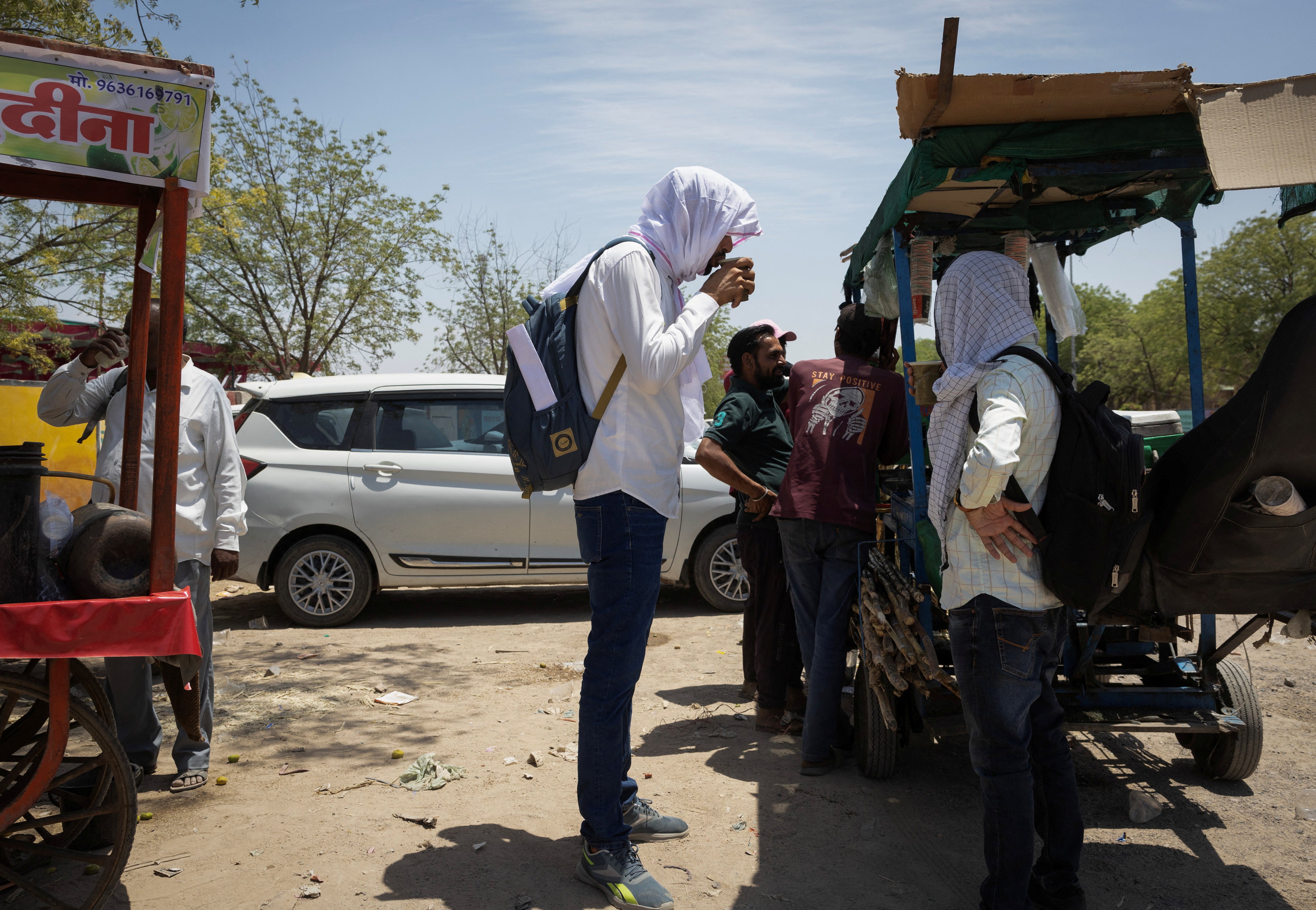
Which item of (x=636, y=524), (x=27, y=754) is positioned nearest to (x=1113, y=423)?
(x=636, y=524)

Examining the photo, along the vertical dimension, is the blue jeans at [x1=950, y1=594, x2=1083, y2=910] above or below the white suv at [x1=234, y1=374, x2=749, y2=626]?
below

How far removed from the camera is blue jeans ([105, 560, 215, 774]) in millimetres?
3889

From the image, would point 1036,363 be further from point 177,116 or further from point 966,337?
point 177,116

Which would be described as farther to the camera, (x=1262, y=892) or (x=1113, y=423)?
(x=1262, y=892)

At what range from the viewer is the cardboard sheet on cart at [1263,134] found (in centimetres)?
279

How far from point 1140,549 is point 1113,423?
1.17 feet

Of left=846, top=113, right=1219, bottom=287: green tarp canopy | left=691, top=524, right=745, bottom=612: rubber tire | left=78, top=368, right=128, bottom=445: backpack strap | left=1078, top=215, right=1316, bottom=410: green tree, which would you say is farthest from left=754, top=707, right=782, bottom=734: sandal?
left=1078, top=215, right=1316, bottom=410: green tree

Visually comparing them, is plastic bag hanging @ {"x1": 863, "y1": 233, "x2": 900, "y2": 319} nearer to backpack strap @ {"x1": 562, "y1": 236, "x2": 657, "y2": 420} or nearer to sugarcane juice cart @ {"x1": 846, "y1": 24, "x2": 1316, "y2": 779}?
sugarcane juice cart @ {"x1": 846, "y1": 24, "x2": 1316, "y2": 779}

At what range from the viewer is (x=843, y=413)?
4.10 metres

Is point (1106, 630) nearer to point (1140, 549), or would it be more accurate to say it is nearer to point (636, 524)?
point (1140, 549)

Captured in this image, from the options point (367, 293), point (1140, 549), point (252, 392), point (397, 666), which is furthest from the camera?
point (367, 293)

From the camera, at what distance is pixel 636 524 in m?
2.83

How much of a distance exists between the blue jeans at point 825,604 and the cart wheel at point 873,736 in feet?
0.36

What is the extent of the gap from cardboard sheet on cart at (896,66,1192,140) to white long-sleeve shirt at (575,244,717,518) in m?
1.05
